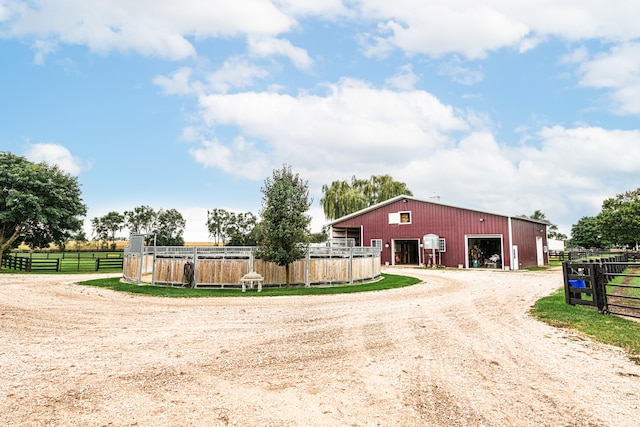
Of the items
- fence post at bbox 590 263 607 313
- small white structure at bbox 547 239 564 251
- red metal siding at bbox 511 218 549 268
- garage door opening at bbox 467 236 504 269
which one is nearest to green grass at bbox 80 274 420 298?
fence post at bbox 590 263 607 313

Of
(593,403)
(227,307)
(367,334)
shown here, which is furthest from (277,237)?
(593,403)

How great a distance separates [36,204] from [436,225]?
31582 millimetres

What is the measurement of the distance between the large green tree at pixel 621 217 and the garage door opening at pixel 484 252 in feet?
71.4

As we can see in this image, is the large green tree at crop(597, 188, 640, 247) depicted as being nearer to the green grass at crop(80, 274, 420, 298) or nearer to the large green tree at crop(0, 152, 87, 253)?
the green grass at crop(80, 274, 420, 298)

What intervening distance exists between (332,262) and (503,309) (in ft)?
29.3

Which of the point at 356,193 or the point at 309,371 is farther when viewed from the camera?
the point at 356,193

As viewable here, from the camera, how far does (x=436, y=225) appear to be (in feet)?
104

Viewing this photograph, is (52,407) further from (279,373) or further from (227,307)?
(227,307)

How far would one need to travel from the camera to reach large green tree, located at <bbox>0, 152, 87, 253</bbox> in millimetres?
28734

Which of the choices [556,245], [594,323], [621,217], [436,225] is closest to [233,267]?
[594,323]

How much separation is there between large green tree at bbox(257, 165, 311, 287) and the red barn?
17.4 metres

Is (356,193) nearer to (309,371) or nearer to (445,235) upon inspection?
(445,235)

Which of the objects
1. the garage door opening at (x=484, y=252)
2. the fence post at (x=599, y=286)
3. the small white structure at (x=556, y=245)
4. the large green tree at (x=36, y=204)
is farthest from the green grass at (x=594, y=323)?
the small white structure at (x=556, y=245)

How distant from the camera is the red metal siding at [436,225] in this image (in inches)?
1158
